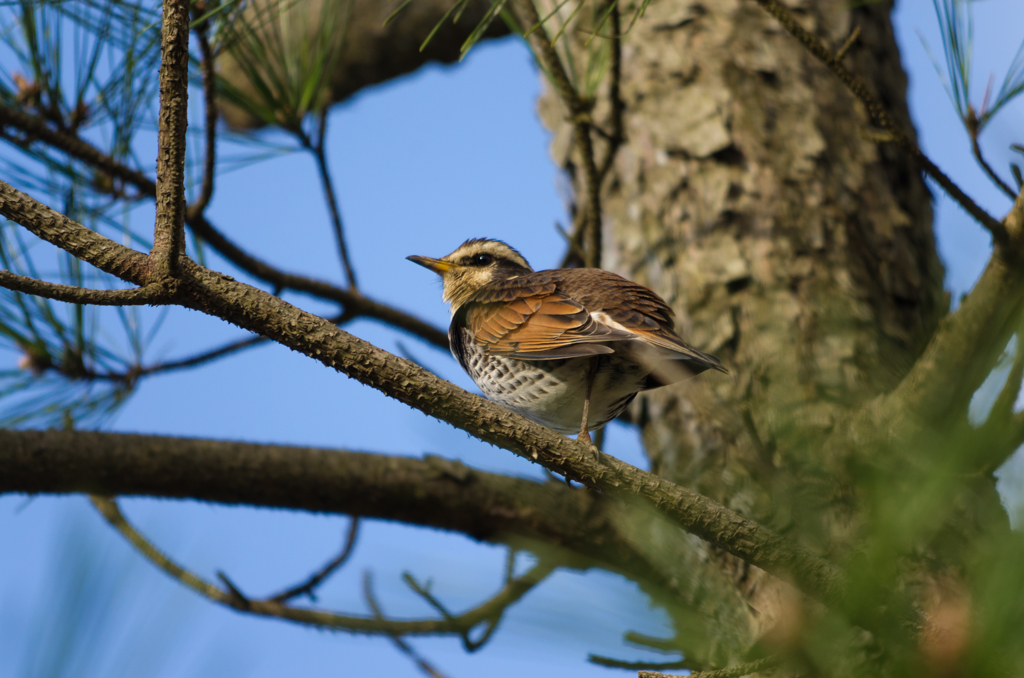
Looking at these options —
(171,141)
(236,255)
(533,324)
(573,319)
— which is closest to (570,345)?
(573,319)

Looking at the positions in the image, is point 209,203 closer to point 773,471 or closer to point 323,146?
point 323,146

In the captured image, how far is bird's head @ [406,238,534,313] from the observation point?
437cm

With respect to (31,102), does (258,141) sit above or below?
above

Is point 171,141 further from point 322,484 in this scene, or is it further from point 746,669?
point 322,484

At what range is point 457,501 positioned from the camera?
3713mm

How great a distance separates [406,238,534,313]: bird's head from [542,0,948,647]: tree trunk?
2.53ft

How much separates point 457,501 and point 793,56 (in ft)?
11.0

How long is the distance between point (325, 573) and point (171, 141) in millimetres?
2736

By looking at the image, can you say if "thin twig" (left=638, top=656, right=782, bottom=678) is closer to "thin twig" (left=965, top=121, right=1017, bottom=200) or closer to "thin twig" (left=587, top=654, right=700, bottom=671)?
"thin twig" (left=587, top=654, right=700, bottom=671)

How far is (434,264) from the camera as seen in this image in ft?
14.1

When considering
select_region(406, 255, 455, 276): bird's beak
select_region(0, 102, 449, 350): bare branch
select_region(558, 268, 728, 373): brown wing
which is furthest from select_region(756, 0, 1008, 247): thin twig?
select_region(0, 102, 449, 350): bare branch

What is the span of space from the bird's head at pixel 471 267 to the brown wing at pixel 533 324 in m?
0.63

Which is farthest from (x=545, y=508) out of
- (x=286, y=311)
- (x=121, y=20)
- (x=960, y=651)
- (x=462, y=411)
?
(x=121, y=20)

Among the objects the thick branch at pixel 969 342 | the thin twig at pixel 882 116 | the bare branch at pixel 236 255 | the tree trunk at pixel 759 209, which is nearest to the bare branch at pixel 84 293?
the bare branch at pixel 236 255
